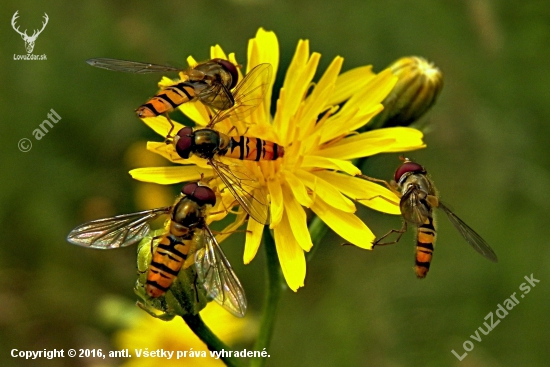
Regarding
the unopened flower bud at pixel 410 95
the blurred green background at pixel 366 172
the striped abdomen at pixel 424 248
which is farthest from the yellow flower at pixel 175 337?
the striped abdomen at pixel 424 248

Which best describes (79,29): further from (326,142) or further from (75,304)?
(326,142)

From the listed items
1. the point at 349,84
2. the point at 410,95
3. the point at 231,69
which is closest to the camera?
the point at 231,69

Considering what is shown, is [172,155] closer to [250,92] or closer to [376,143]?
[250,92]

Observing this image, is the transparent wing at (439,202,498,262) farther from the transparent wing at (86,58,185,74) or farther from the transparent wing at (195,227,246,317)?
the transparent wing at (86,58,185,74)

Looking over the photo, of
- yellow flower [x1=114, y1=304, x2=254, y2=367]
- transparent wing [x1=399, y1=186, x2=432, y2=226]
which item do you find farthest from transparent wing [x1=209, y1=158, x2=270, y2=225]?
yellow flower [x1=114, y1=304, x2=254, y2=367]

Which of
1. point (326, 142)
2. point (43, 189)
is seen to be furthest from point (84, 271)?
point (326, 142)

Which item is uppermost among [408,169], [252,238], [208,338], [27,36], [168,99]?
[27,36]

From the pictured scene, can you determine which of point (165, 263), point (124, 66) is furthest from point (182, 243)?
point (124, 66)
